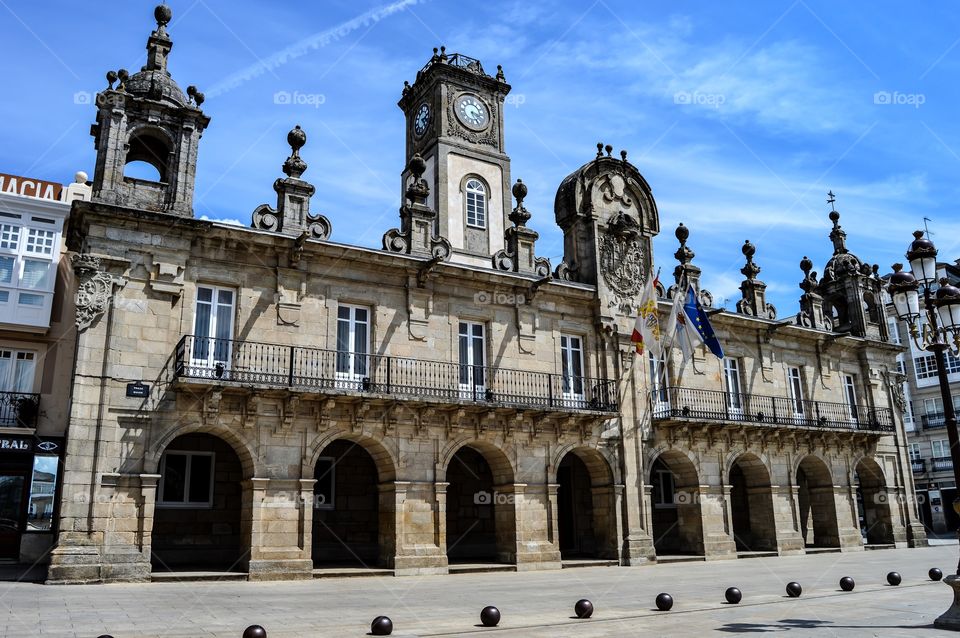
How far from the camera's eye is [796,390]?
27.4 metres

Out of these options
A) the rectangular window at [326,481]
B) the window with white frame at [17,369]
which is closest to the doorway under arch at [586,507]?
the rectangular window at [326,481]

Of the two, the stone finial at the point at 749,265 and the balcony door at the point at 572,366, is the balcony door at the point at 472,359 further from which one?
the stone finial at the point at 749,265

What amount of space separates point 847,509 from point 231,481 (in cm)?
2105

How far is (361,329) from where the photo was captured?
62.5 ft

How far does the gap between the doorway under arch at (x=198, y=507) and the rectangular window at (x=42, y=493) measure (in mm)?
3689

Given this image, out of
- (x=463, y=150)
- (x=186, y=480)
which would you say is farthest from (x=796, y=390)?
(x=186, y=480)

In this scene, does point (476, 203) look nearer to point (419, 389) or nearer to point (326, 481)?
point (419, 389)

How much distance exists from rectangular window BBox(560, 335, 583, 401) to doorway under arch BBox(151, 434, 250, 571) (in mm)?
9125

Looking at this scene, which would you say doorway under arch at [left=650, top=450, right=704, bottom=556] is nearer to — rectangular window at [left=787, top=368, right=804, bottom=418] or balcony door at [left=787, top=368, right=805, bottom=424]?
balcony door at [left=787, top=368, right=805, bottom=424]

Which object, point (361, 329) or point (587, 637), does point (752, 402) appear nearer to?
point (361, 329)

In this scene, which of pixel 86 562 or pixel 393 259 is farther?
pixel 393 259

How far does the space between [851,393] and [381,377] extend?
786 inches

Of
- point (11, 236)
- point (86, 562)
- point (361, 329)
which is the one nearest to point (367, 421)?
point (361, 329)

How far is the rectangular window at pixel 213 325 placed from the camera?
1700 centimetres
